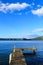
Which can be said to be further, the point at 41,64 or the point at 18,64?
the point at 41,64

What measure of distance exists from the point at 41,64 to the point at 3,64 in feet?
20.0

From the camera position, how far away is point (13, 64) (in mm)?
16188

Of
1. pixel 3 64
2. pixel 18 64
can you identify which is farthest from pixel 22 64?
pixel 3 64

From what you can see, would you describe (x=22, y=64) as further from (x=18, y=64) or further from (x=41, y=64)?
(x=41, y=64)

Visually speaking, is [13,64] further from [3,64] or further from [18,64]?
[3,64]

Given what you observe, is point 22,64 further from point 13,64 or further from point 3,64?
point 3,64

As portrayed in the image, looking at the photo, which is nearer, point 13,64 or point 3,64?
point 13,64

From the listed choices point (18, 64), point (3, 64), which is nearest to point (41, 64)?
point (3, 64)

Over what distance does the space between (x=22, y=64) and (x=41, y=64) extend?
11592 mm

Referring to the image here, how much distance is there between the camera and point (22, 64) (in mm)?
15961

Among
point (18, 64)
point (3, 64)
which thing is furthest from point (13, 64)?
point (3, 64)

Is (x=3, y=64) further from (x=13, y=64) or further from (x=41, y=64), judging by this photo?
(x=13, y=64)

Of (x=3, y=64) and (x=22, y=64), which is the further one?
(x=3, y=64)

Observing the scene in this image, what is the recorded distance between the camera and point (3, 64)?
86.2ft
